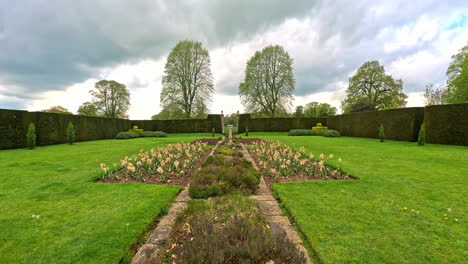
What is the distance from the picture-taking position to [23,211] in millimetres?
2812

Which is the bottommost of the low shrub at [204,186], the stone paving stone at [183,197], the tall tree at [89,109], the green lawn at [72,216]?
the stone paving stone at [183,197]

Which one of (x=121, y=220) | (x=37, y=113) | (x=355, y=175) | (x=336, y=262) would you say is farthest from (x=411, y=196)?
(x=37, y=113)

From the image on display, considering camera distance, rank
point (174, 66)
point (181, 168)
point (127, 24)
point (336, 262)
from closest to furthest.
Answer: point (336, 262) → point (181, 168) → point (127, 24) → point (174, 66)

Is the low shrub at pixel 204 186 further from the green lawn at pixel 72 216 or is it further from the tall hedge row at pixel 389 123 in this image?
the tall hedge row at pixel 389 123

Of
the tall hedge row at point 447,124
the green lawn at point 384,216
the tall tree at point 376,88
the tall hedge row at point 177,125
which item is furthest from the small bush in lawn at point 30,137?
the tall tree at point 376,88

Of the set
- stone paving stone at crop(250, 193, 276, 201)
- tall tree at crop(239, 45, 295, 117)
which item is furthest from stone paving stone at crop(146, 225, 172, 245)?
tall tree at crop(239, 45, 295, 117)

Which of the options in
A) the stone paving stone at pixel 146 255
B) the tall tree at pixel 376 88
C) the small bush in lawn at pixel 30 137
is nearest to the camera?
the stone paving stone at pixel 146 255

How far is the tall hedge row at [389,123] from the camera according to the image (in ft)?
37.8

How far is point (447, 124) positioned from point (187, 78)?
2612 centimetres

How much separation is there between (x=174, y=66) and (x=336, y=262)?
27721mm

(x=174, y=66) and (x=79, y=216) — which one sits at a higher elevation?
(x=174, y=66)

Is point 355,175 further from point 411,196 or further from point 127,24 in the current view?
point 127,24

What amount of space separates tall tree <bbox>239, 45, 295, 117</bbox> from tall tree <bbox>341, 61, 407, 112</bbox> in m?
13.2

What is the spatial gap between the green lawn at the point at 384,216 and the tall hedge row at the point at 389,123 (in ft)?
29.9
